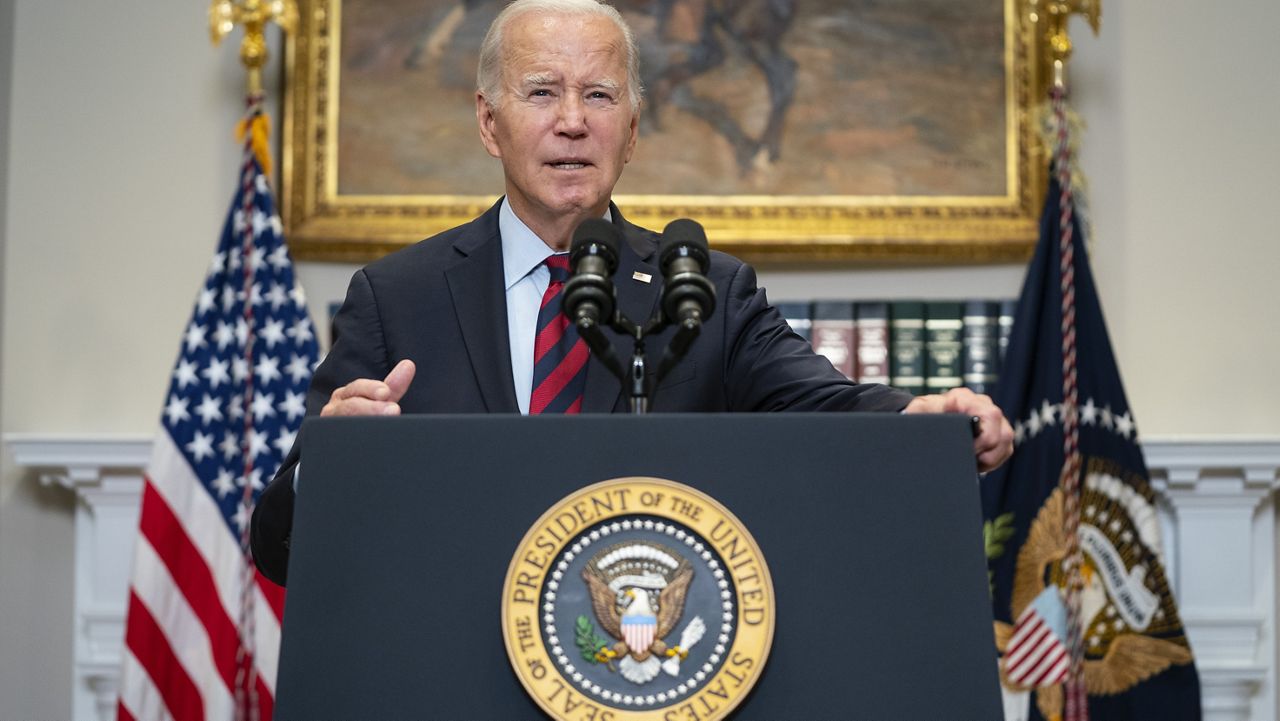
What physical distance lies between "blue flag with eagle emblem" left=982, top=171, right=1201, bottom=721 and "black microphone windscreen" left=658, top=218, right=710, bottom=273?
3.00 metres

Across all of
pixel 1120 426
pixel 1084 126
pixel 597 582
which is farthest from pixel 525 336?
pixel 1084 126

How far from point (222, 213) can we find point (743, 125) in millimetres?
1952

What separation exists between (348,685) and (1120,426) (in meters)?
3.65

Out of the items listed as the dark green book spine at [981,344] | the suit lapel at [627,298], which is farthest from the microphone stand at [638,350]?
the dark green book spine at [981,344]

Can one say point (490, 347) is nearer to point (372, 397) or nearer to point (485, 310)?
point (485, 310)

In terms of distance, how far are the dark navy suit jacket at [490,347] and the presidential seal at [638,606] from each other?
1.76ft

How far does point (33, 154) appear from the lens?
500 cm

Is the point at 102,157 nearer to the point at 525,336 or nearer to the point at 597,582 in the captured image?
the point at 525,336

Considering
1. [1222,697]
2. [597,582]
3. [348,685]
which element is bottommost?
[1222,697]

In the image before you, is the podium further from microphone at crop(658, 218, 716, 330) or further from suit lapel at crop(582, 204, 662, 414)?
suit lapel at crop(582, 204, 662, 414)

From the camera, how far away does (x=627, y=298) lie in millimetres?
2143

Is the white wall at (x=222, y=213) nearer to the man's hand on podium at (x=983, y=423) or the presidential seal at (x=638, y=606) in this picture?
the man's hand on podium at (x=983, y=423)

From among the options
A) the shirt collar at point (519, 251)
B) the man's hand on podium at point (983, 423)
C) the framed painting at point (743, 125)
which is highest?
the framed painting at point (743, 125)

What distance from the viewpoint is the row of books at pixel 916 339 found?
477 centimetres
